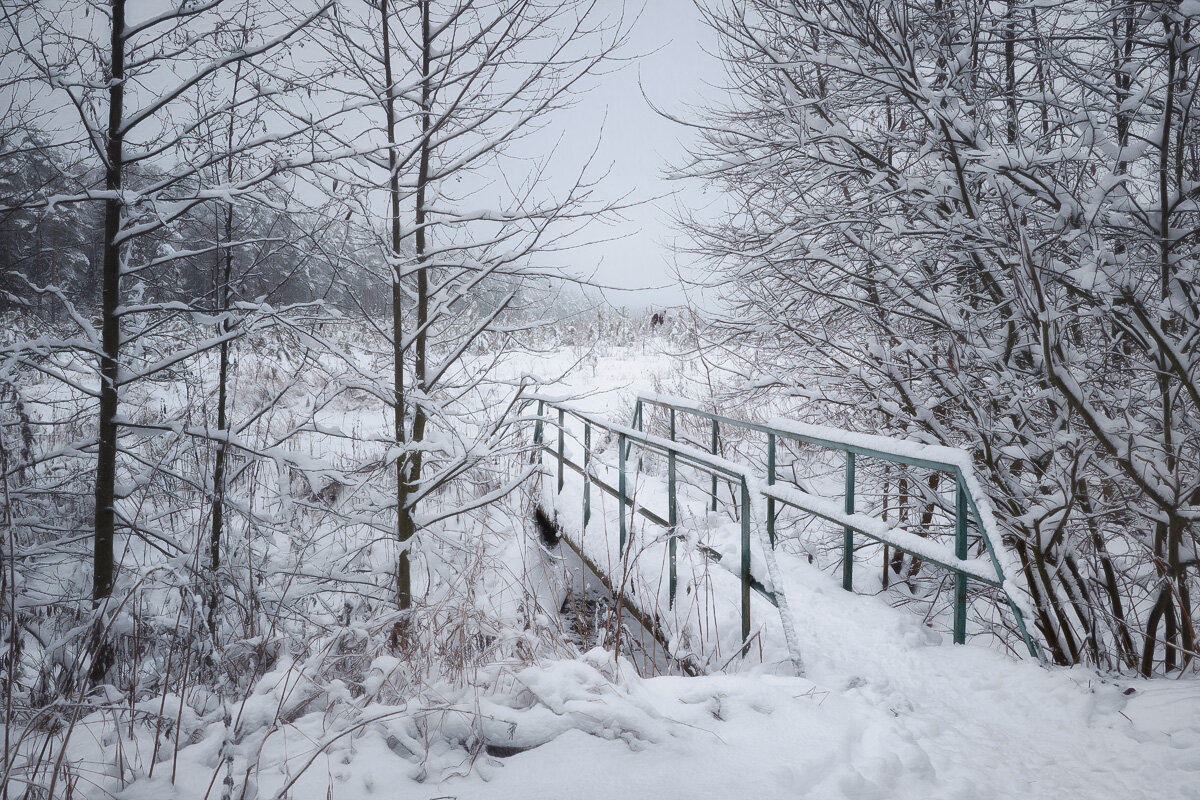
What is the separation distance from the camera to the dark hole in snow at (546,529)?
6954 millimetres

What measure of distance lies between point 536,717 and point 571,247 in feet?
9.87

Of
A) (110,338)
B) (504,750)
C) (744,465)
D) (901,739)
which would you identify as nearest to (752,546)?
(744,465)

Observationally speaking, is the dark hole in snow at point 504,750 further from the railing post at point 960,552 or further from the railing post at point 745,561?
the railing post at point 960,552

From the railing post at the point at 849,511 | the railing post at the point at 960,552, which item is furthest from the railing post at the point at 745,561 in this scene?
the railing post at the point at 960,552

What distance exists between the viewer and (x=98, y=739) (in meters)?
1.79

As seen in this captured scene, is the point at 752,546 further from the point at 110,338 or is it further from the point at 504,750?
the point at 110,338

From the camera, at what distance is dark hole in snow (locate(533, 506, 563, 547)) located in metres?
6.95

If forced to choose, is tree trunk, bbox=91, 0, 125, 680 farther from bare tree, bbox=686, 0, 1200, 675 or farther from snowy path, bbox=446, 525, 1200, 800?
bare tree, bbox=686, 0, 1200, 675

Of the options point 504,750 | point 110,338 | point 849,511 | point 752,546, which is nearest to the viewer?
point 504,750

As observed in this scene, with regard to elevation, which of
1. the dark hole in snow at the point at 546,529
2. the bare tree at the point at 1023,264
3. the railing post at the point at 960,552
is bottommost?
the dark hole in snow at the point at 546,529

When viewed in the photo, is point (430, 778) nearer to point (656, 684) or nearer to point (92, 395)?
point (656, 684)

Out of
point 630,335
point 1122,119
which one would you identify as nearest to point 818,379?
point 1122,119

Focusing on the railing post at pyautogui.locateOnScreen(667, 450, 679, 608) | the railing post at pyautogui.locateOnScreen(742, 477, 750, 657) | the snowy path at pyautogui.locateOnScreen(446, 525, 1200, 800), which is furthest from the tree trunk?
the railing post at pyautogui.locateOnScreen(742, 477, 750, 657)

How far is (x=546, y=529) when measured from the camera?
280 inches
